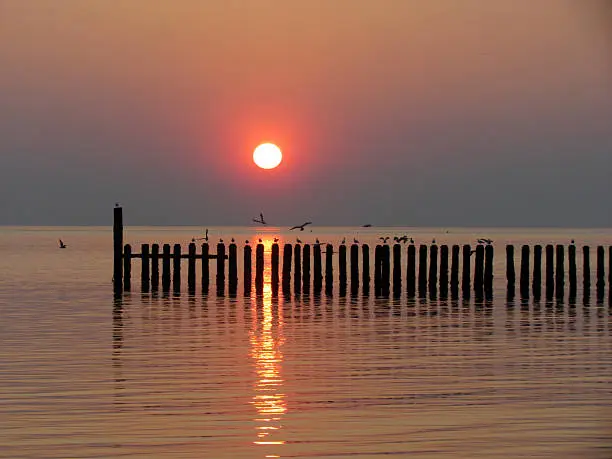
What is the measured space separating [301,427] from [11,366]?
6.74 metres

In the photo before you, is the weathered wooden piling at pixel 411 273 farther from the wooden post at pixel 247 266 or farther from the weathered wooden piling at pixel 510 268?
the wooden post at pixel 247 266

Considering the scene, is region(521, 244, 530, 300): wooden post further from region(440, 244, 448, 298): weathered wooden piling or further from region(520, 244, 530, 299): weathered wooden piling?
region(440, 244, 448, 298): weathered wooden piling

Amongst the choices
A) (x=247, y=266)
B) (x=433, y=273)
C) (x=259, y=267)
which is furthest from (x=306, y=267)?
(x=433, y=273)

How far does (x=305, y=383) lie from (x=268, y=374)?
1240mm

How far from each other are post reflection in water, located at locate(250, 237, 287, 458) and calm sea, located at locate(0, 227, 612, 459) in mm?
37

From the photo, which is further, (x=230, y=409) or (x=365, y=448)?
(x=230, y=409)

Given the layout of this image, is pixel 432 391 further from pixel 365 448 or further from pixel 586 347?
pixel 586 347

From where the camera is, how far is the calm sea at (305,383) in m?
12.7

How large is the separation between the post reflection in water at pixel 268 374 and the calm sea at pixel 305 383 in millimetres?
37

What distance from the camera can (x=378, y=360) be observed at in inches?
780

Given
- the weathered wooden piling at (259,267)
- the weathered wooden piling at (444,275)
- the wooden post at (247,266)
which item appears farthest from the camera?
the wooden post at (247,266)

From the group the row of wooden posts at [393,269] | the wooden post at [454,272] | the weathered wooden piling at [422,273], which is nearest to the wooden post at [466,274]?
the row of wooden posts at [393,269]

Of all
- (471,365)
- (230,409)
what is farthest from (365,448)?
(471,365)

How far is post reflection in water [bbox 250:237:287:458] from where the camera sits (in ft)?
43.7
